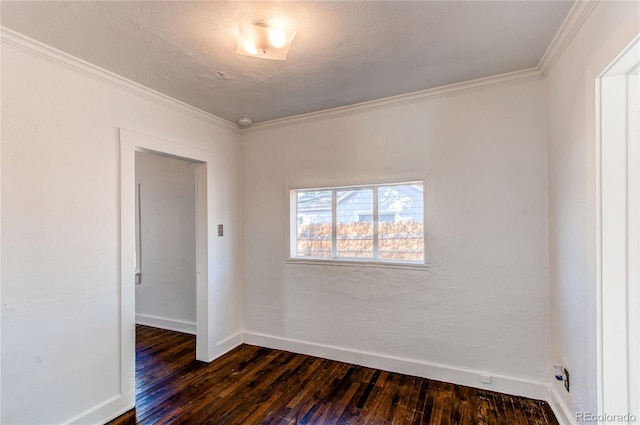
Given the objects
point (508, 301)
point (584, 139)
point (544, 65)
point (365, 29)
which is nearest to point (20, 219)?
point (365, 29)

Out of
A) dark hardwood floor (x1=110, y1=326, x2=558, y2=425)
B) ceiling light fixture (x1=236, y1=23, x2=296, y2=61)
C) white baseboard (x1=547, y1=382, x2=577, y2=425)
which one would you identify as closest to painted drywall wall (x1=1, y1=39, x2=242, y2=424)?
dark hardwood floor (x1=110, y1=326, x2=558, y2=425)

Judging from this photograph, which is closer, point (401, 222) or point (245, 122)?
point (401, 222)

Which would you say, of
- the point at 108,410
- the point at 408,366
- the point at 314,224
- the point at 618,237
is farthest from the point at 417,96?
the point at 108,410

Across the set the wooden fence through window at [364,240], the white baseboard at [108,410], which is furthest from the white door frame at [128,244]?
the wooden fence through window at [364,240]

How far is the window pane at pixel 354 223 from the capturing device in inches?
116

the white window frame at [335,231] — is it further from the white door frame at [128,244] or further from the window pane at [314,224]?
the white door frame at [128,244]

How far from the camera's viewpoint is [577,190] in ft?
5.60

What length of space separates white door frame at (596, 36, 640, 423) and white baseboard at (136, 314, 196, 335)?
152 inches

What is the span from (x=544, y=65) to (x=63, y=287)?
3.63 m

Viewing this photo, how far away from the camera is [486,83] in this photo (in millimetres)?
2379

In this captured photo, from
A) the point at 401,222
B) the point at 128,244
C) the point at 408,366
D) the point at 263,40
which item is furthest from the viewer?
the point at 401,222

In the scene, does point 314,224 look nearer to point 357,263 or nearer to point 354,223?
point 354,223

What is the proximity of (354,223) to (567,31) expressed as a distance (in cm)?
204

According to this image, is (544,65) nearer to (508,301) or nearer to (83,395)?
(508,301)
